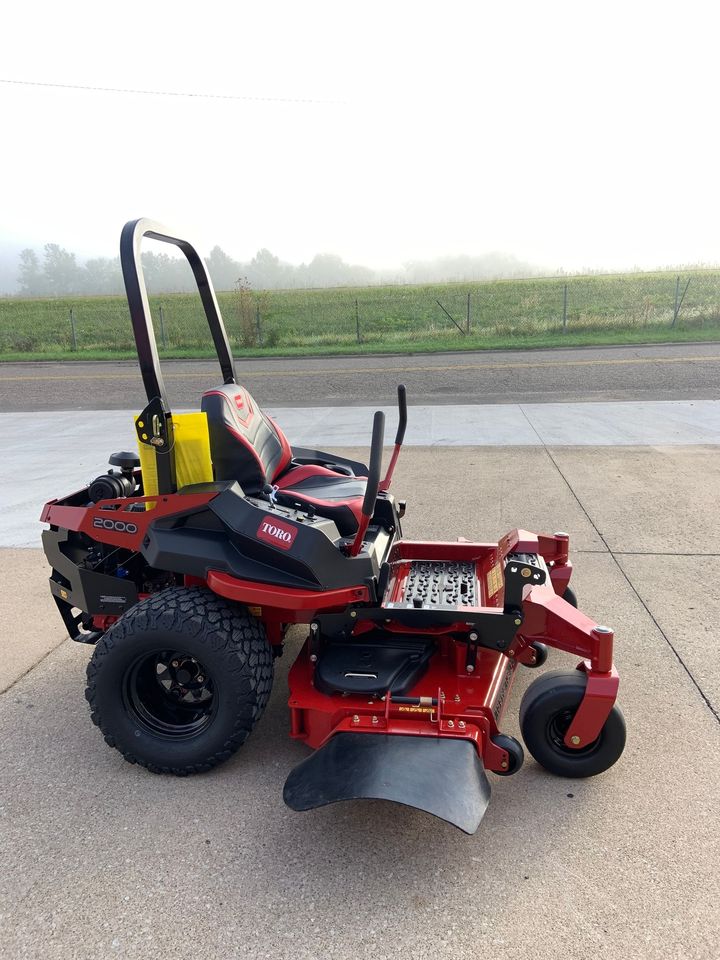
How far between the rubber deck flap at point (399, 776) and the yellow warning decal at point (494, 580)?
835 millimetres

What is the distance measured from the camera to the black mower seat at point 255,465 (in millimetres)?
3160

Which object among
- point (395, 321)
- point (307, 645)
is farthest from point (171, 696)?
point (395, 321)

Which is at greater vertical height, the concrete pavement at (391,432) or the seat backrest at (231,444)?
the seat backrest at (231,444)

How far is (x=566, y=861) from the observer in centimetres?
232

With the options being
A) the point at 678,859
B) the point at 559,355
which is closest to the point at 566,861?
the point at 678,859

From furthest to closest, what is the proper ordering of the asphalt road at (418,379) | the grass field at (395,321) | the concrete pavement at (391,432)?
the grass field at (395,321)
the asphalt road at (418,379)
the concrete pavement at (391,432)

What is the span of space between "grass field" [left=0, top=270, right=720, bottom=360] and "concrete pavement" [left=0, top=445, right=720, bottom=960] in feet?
38.4

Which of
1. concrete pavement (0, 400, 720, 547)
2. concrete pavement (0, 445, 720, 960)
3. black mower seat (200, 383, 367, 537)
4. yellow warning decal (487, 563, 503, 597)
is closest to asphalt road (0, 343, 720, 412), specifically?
concrete pavement (0, 400, 720, 547)

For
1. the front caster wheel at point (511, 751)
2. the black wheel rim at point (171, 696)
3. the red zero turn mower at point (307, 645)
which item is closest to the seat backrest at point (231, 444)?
the red zero turn mower at point (307, 645)

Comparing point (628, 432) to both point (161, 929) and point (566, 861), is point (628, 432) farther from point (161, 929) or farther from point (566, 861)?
point (161, 929)

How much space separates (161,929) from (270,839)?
17.5 inches

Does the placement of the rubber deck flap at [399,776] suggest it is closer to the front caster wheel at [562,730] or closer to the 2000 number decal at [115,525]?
the front caster wheel at [562,730]

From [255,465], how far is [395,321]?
22.9 m

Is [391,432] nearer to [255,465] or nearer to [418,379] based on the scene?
[418,379]
